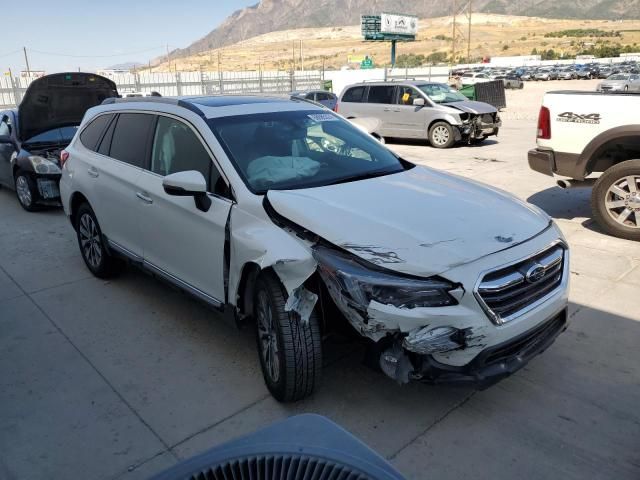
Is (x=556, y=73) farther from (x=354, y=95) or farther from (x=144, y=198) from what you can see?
(x=144, y=198)

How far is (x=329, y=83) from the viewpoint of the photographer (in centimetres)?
3512

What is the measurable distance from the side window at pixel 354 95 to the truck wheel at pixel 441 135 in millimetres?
2522

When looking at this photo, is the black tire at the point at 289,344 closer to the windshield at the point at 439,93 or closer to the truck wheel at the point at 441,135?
the truck wheel at the point at 441,135

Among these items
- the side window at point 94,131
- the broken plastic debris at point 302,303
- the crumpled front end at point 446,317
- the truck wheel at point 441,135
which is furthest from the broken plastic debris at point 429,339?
the truck wheel at point 441,135

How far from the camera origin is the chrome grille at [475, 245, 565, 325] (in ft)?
8.80

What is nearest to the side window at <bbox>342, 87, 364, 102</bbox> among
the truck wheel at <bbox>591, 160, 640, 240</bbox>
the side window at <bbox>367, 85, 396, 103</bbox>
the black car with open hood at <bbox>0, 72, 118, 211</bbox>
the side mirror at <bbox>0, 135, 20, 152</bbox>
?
the side window at <bbox>367, 85, 396, 103</bbox>

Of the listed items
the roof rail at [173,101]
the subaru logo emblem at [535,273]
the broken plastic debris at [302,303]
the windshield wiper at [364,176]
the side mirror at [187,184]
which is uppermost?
the roof rail at [173,101]

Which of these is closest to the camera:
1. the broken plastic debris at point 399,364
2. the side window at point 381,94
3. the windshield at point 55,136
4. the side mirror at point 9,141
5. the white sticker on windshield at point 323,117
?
the broken plastic debris at point 399,364

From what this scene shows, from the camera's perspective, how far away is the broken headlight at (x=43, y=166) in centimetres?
777

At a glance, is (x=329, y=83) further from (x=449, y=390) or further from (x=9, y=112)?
(x=449, y=390)

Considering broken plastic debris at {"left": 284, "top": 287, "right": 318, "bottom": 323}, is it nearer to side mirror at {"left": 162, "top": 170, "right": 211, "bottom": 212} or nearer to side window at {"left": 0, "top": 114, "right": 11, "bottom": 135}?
side mirror at {"left": 162, "top": 170, "right": 211, "bottom": 212}

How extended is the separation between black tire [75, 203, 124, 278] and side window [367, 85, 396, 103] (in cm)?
1085

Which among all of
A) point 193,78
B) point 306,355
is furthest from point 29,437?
point 193,78

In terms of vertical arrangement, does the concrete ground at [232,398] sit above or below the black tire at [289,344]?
below
